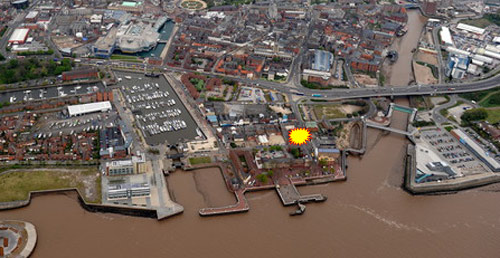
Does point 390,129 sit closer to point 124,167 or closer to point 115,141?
point 124,167

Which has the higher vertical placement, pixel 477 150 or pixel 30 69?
pixel 30 69

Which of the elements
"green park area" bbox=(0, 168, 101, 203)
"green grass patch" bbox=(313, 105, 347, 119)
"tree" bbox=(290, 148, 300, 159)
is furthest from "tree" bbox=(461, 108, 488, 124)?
"green park area" bbox=(0, 168, 101, 203)

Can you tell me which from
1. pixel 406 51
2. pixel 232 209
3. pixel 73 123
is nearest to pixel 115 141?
pixel 73 123

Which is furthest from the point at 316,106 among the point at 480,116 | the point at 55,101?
the point at 55,101

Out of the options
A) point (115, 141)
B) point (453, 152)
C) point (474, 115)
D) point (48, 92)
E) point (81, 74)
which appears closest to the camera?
point (115, 141)

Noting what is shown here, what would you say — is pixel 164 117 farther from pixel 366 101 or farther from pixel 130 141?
pixel 366 101

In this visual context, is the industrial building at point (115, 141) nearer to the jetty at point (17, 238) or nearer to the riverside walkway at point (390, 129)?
the jetty at point (17, 238)

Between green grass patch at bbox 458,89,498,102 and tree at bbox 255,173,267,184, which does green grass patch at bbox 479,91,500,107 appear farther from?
tree at bbox 255,173,267,184
